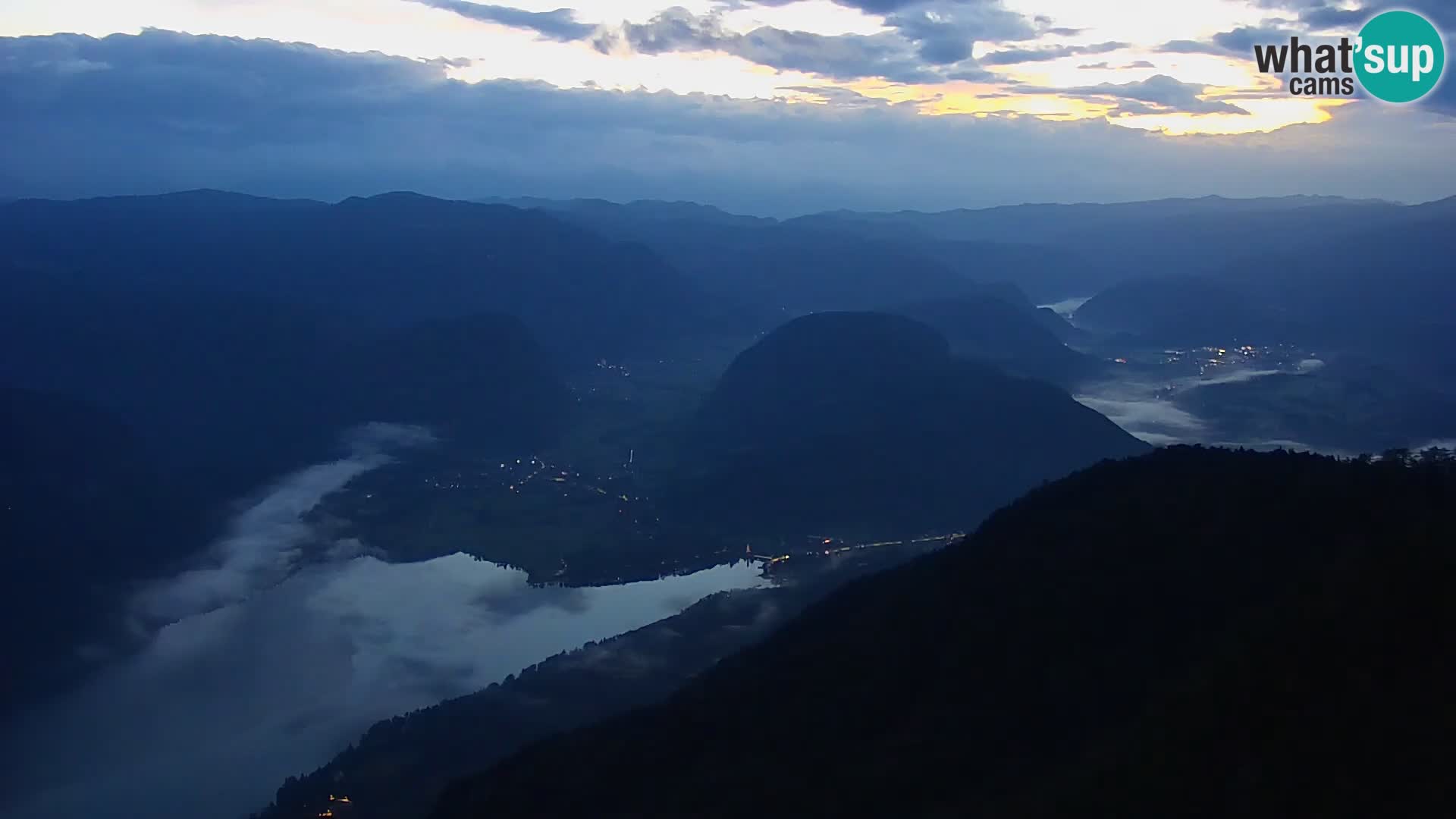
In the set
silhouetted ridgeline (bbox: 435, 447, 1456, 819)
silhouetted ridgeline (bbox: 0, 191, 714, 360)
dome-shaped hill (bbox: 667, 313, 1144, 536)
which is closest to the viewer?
silhouetted ridgeline (bbox: 435, 447, 1456, 819)

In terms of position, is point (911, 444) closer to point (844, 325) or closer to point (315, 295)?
point (844, 325)

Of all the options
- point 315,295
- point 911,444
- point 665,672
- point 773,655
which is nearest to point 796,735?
point 773,655

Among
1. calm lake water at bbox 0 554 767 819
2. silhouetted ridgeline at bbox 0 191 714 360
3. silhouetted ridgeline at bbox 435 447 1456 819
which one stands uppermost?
silhouetted ridgeline at bbox 0 191 714 360

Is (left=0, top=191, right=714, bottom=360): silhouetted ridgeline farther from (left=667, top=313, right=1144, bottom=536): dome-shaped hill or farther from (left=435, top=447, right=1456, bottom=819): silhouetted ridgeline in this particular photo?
(left=435, top=447, right=1456, bottom=819): silhouetted ridgeline

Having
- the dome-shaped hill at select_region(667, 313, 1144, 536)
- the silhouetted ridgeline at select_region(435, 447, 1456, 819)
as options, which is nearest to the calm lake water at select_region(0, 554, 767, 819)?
the dome-shaped hill at select_region(667, 313, 1144, 536)

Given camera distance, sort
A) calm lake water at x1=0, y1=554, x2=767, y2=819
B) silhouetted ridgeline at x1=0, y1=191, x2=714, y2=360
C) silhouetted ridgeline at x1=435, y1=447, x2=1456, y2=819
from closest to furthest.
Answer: silhouetted ridgeline at x1=435, y1=447, x2=1456, y2=819
calm lake water at x1=0, y1=554, x2=767, y2=819
silhouetted ridgeline at x1=0, y1=191, x2=714, y2=360

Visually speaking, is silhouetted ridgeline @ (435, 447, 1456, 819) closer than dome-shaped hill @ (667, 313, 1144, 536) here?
Yes
